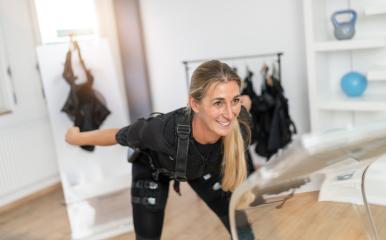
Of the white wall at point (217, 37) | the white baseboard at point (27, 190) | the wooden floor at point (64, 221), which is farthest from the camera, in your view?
the white baseboard at point (27, 190)

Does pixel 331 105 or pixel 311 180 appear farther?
pixel 331 105

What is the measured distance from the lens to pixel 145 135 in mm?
1571

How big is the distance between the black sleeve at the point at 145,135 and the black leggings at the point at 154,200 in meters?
0.21

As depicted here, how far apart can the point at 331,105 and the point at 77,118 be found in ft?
5.97

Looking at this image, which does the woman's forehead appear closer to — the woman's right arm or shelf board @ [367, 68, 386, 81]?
the woman's right arm

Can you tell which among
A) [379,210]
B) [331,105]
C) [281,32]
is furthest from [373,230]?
[281,32]

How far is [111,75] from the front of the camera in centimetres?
324

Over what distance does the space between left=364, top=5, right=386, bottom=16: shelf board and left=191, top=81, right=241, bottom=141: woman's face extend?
5.49ft

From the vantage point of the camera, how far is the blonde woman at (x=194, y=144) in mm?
1401

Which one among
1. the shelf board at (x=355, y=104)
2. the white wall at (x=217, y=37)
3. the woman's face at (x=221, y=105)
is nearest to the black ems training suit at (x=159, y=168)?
the woman's face at (x=221, y=105)

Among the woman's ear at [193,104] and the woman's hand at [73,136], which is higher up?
the woman's ear at [193,104]

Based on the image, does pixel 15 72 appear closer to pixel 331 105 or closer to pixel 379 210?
pixel 331 105

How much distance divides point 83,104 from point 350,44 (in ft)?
6.33

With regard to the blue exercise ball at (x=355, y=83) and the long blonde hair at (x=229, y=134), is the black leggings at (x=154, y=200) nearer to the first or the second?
the long blonde hair at (x=229, y=134)
